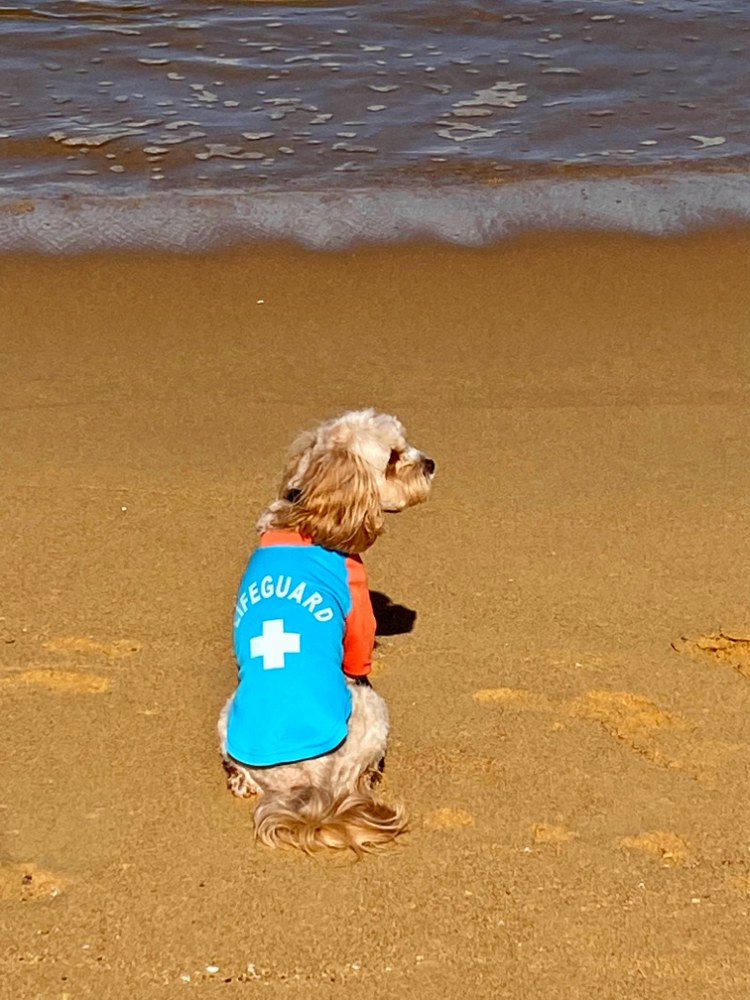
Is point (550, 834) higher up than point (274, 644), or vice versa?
point (274, 644)

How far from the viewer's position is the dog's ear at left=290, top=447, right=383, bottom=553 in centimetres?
443

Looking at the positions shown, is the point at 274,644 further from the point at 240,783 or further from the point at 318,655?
the point at 240,783

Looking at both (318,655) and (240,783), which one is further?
(240,783)

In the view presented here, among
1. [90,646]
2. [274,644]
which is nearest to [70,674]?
[90,646]

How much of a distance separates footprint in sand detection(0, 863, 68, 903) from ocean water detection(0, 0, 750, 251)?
495 cm

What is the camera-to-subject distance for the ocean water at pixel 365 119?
8797 millimetres

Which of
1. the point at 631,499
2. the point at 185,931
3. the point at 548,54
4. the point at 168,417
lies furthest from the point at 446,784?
the point at 548,54

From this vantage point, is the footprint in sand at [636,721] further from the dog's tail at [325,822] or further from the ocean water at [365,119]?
the ocean water at [365,119]

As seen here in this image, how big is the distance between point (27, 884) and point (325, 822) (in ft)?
2.75

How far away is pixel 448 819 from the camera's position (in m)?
4.27

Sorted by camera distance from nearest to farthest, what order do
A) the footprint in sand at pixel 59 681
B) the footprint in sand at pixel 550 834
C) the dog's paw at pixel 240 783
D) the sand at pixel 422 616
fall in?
the sand at pixel 422 616
the footprint in sand at pixel 550 834
the dog's paw at pixel 240 783
the footprint in sand at pixel 59 681

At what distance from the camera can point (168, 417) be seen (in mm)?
6555

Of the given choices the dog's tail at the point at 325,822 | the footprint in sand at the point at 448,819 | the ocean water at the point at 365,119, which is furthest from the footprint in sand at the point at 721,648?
the ocean water at the point at 365,119

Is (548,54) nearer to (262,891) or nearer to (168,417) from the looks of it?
(168,417)
